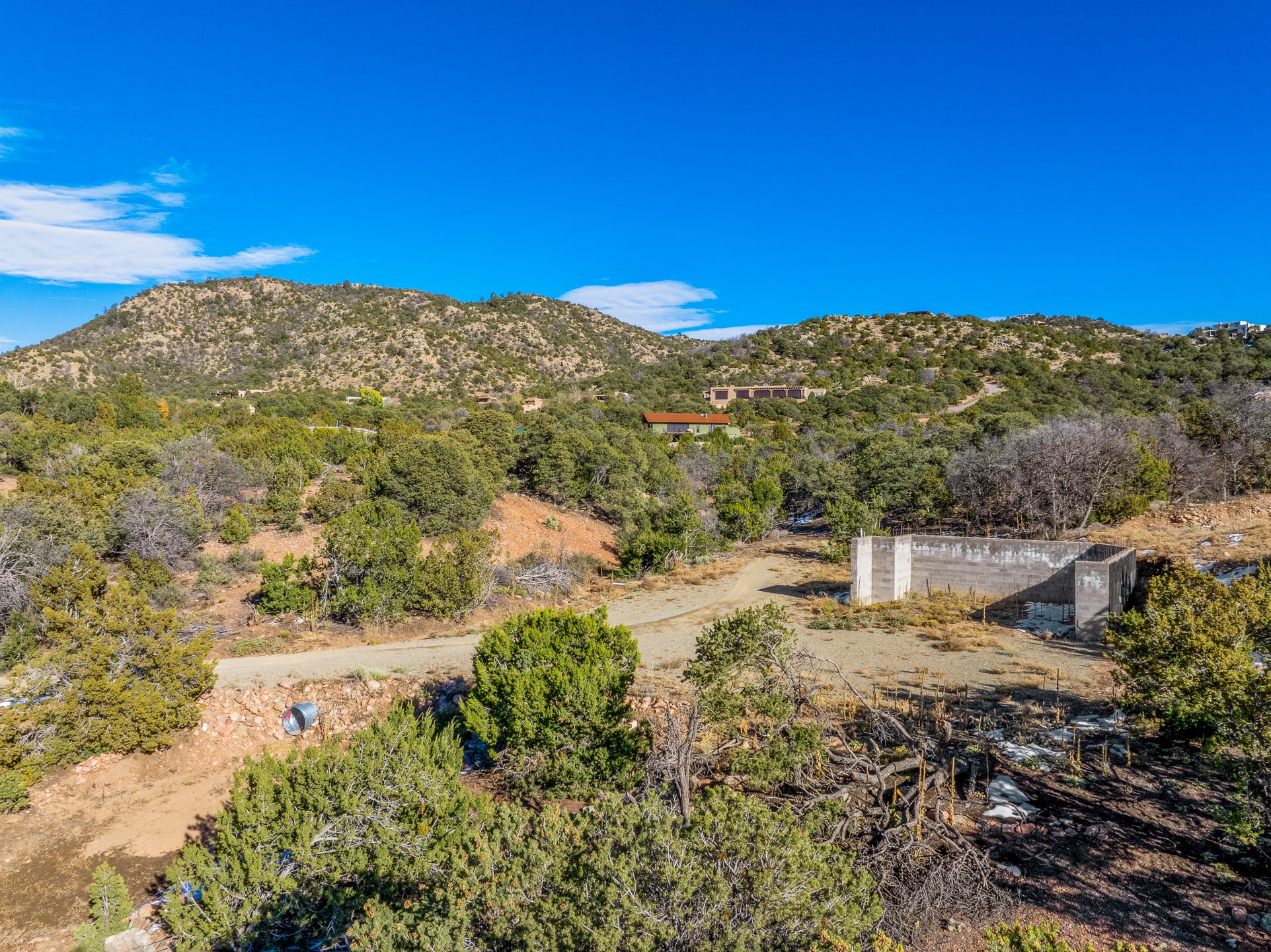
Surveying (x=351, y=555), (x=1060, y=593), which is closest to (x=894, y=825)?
(x=1060, y=593)

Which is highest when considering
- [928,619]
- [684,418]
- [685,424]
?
[684,418]

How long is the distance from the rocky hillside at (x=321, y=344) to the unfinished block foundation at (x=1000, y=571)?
45094 millimetres

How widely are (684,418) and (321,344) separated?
119ft

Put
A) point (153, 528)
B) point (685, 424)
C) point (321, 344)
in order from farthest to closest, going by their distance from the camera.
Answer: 1. point (321, 344)
2. point (685, 424)
3. point (153, 528)

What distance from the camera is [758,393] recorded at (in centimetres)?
5728

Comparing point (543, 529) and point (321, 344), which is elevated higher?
point (321, 344)

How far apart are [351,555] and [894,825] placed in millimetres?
13865

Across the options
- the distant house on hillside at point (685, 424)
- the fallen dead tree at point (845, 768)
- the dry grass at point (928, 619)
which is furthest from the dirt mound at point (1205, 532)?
the distant house on hillside at point (685, 424)

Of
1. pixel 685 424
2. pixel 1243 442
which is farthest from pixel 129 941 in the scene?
pixel 685 424

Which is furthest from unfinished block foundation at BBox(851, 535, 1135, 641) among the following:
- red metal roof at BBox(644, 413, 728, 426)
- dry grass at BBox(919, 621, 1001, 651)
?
red metal roof at BBox(644, 413, 728, 426)

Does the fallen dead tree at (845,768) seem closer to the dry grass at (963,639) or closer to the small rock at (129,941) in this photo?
the dry grass at (963,639)

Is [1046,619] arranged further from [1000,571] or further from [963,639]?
[963,639]

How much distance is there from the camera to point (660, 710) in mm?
10492

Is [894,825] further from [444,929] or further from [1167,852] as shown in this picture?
[444,929]
